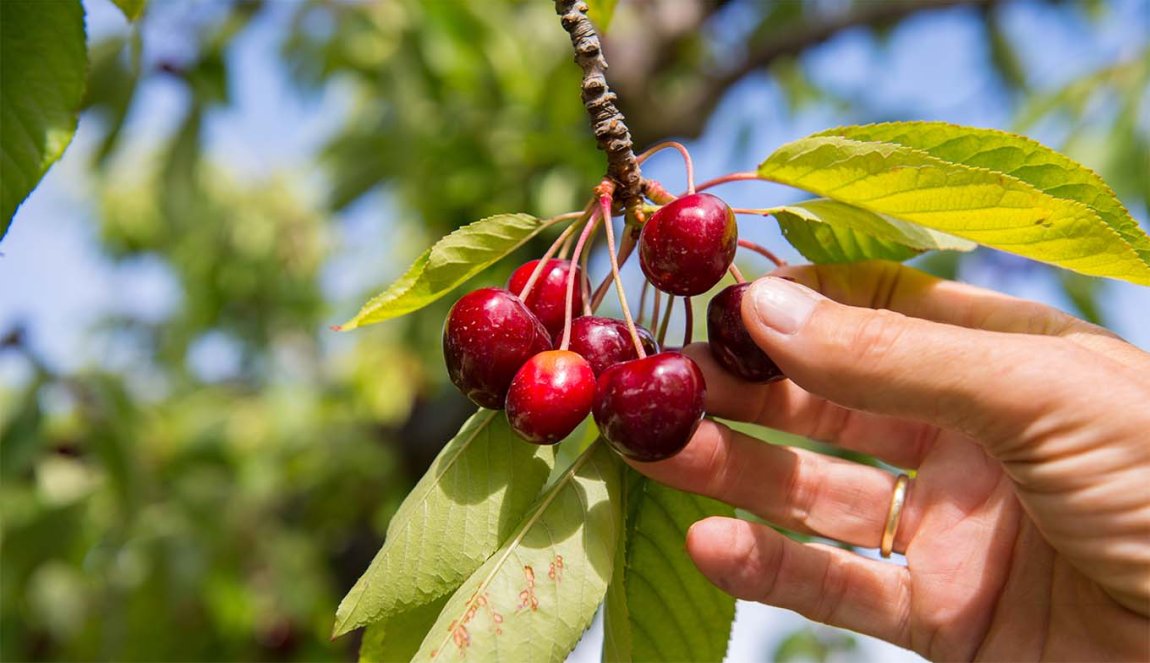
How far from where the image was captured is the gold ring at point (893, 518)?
170cm

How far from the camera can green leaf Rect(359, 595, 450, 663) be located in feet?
4.37

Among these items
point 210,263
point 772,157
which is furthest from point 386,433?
point 772,157

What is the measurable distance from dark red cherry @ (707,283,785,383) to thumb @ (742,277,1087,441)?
0.17 feet

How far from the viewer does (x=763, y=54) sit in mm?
5180

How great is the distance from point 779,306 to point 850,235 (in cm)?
26

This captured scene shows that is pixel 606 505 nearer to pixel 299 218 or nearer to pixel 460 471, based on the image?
pixel 460 471

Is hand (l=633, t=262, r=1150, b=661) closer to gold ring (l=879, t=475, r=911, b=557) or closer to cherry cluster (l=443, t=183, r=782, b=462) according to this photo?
gold ring (l=879, t=475, r=911, b=557)

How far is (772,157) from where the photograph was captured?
1261mm

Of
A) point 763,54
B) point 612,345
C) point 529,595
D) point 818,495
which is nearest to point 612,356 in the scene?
point 612,345

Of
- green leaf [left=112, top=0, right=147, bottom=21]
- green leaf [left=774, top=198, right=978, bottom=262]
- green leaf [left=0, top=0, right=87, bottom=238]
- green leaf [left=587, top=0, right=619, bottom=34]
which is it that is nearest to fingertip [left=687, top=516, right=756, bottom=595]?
green leaf [left=774, top=198, right=978, bottom=262]

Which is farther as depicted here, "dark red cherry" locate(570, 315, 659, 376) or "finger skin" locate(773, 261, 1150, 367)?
"finger skin" locate(773, 261, 1150, 367)

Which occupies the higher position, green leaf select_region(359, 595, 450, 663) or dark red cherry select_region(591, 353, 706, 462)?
dark red cherry select_region(591, 353, 706, 462)

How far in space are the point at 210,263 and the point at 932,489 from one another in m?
4.19

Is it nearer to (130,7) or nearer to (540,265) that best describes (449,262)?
(540,265)
